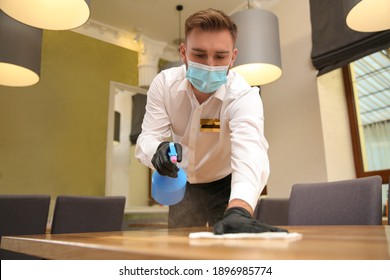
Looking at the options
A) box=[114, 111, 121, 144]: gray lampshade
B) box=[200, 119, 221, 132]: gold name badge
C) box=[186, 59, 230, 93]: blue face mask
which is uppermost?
box=[114, 111, 121, 144]: gray lampshade

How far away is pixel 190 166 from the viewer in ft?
4.71

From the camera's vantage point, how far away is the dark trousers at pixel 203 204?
1523mm

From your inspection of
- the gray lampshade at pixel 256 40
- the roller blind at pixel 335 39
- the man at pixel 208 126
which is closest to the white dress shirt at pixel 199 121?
the man at pixel 208 126

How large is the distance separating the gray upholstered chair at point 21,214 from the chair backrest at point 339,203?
127cm

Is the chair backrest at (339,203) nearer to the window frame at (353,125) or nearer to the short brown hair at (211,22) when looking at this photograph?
the short brown hair at (211,22)

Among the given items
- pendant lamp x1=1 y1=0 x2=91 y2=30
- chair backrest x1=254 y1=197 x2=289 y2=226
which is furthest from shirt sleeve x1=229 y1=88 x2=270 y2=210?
chair backrest x1=254 y1=197 x2=289 y2=226

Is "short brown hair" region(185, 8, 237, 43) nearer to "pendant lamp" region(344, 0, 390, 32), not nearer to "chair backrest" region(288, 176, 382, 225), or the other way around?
"chair backrest" region(288, 176, 382, 225)

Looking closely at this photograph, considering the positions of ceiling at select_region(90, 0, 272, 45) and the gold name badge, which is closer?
the gold name badge

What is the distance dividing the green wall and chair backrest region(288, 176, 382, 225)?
2.67 m

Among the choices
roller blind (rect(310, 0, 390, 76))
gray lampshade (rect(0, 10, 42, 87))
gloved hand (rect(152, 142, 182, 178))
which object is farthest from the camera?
roller blind (rect(310, 0, 390, 76))

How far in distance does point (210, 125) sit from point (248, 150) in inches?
11.6

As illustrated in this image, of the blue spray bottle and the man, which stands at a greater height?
the man

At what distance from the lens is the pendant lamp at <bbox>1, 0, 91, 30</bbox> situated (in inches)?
72.0
